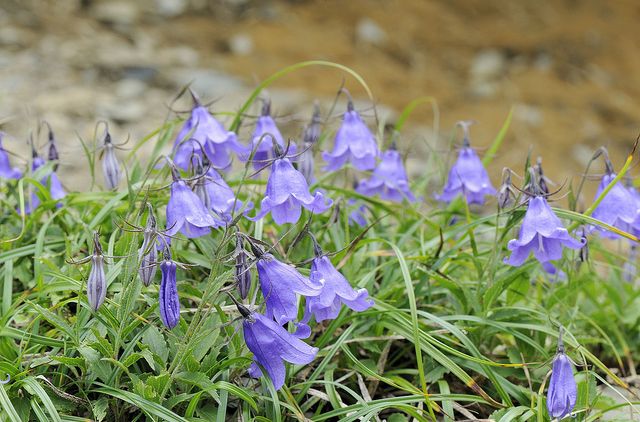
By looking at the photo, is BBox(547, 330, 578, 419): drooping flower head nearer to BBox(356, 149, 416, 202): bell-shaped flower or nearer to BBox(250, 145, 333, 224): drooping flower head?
BBox(250, 145, 333, 224): drooping flower head

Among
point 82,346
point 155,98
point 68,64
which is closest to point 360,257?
point 82,346

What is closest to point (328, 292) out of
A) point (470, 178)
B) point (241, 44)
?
point (470, 178)

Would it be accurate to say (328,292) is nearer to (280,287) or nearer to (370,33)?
(280,287)

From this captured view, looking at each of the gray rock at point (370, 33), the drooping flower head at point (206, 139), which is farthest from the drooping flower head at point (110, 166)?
the gray rock at point (370, 33)

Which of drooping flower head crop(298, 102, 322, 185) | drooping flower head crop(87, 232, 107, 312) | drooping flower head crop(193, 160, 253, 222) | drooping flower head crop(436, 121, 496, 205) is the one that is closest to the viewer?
drooping flower head crop(87, 232, 107, 312)

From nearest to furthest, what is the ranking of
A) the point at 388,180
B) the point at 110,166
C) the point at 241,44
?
the point at 110,166, the point at 388,180, the point at 241,44

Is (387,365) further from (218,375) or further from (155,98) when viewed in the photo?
(155,98)

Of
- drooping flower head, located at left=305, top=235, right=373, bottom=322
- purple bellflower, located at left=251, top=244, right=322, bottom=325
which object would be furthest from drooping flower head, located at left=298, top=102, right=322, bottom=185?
purple bellflower, located at left=251, top=244, right=322, bottom=325
